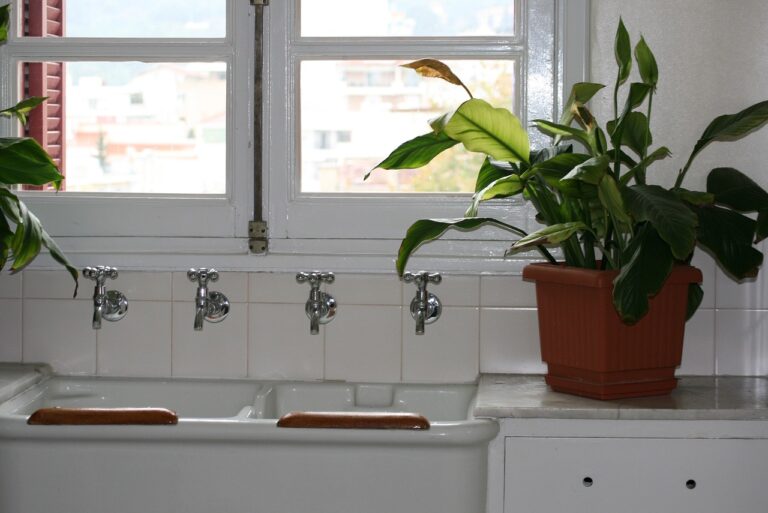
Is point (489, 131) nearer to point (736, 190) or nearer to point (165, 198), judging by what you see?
point (736, 190)

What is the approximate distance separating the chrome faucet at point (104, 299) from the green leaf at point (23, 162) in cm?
24

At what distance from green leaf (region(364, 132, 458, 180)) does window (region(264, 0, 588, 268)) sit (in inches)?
10.1

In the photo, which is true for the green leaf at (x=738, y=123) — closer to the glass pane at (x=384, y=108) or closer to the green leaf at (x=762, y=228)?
the green leaf at (x=762, y=228)

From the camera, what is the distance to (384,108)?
7.77 ft

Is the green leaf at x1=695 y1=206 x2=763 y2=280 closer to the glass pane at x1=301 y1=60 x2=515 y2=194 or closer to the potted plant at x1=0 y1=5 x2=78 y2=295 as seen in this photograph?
the glass pane at x1=301 y1=60 x2=515 y2=194

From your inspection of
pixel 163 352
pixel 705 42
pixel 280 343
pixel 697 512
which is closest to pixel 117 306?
pixel 163 352

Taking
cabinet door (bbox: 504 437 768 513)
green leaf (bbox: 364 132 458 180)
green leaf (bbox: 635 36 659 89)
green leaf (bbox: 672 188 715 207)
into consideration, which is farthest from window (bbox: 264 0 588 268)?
cabinet door (bbox: 504 437 768 513)

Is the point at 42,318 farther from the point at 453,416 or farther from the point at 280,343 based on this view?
the point at 453,416

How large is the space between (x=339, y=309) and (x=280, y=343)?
17cm

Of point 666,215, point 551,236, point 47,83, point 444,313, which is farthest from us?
point 47,83

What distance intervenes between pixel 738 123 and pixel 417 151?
643 millimetres

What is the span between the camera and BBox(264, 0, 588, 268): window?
92.2 inches

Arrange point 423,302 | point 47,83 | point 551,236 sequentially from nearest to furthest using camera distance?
point 551,236 < point 423,302 < point 47,83

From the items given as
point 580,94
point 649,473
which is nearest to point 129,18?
point 580,94
